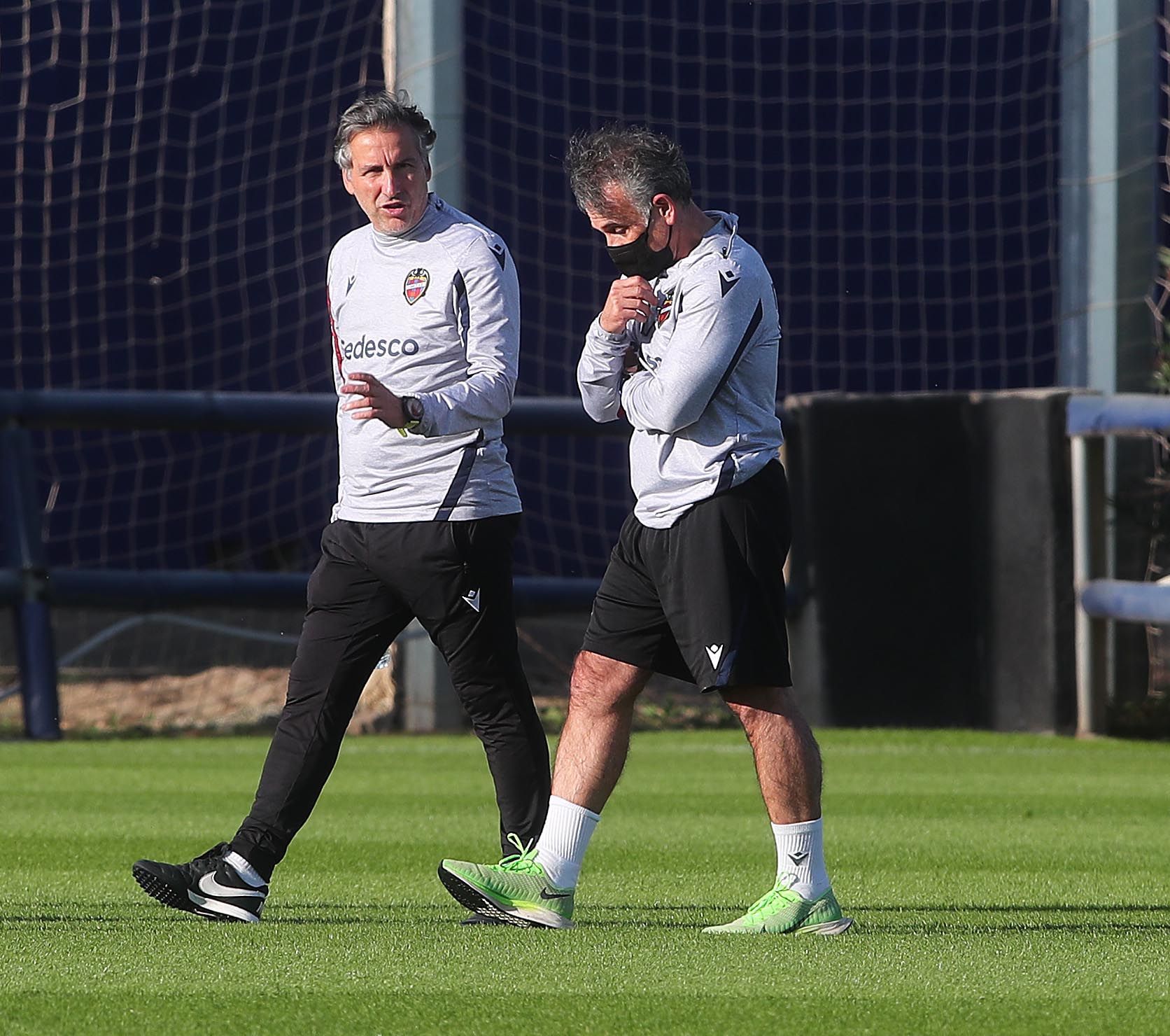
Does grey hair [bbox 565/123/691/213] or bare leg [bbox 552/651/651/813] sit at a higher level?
grey hair [bbox 565/123/691/213]

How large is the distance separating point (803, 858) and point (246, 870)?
115 centimetres

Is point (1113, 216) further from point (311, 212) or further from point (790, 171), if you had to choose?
point (311, 212)

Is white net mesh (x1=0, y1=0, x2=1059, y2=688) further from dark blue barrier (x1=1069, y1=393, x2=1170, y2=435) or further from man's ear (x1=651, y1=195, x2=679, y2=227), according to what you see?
man's ear (x1=651, y1=195, x2=679, y2=227)

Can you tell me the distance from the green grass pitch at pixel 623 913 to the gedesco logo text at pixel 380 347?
1.20 meters

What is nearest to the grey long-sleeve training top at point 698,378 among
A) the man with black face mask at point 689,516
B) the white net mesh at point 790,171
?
the man with black face mask at point 689,516

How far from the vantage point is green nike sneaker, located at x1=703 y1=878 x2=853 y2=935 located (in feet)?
14.2

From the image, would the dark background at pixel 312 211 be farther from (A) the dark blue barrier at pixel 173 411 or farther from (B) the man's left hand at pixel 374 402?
(B) the man's left hand at pixel 374 402

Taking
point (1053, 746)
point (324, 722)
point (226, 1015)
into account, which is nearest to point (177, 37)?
point (1053, 746)

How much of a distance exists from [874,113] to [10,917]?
10.5m

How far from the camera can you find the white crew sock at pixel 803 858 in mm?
4379

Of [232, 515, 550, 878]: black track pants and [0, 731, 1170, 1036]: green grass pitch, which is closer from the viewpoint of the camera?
[0, 731, 1170, 1036]: green grass pitch

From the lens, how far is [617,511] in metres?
13.5

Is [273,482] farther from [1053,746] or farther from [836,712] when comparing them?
[1053,746]

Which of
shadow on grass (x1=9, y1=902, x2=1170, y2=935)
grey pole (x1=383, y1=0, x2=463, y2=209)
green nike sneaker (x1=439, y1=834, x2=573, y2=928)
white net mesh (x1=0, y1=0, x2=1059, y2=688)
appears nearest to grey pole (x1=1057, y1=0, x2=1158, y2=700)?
grey pole (x1=383, y1=0, x2=463, y2=209)
